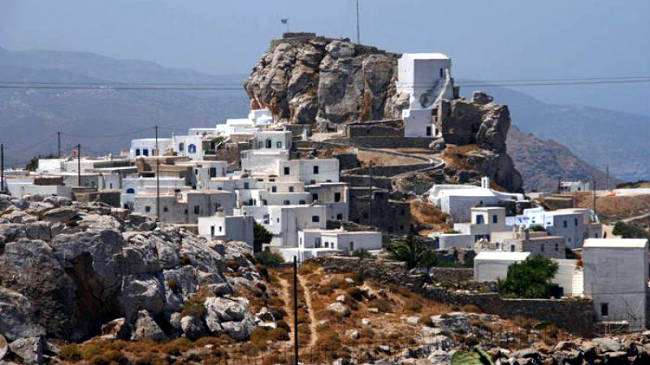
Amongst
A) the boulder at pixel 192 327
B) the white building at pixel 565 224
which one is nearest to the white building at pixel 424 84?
the white building at pixel 565 224

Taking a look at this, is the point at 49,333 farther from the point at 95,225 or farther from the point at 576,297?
the point at 576,297

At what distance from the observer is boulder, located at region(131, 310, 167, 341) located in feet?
158

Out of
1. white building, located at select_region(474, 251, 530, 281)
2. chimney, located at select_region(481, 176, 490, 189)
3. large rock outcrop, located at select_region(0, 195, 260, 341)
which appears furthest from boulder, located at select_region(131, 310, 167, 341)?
chimney, located at select_region(481, 176, 490, 189)

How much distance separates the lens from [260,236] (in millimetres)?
69438

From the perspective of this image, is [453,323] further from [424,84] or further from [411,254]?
[424,84]

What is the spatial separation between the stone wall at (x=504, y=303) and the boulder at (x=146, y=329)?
1146 centimetres

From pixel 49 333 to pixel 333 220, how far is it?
93.3 ft

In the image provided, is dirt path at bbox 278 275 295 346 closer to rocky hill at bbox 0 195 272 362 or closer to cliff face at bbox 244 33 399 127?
rocky hill at bbox 0 195 272 362

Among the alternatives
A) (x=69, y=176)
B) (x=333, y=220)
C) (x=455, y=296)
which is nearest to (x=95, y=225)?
(x=455, y=296)

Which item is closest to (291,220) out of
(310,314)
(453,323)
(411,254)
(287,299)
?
(411,254)

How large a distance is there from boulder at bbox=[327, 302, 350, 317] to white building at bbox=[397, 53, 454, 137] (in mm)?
42122

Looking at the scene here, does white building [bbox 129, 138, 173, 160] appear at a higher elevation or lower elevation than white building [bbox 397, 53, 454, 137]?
lower

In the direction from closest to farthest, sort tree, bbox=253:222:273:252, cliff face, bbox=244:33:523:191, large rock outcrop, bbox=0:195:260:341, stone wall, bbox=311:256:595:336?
large rock outcrop, bbox=0:195:260:341 < stone wall, bbox=311:256:595:336 < tree, bbox=253:222:273:252 < cliff face, bbox=244:33:523:191

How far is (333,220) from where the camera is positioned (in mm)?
73938
